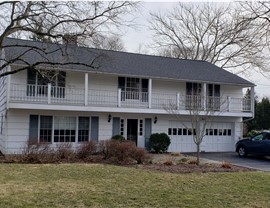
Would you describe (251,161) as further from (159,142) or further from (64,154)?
(64,154)

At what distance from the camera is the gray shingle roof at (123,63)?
70.4 ft

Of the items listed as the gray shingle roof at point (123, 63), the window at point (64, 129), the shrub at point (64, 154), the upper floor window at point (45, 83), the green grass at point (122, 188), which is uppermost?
the gray shingle roof at point (123, 63)

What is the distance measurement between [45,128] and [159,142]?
23.9 feet

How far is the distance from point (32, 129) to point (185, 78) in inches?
423

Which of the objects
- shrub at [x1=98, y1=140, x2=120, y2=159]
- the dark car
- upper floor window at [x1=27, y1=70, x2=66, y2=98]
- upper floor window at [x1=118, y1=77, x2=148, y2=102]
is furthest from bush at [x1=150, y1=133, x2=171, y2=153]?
shrub at [x1=98, y1=140, x2=120, y2=159]

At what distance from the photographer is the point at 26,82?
20.4 m

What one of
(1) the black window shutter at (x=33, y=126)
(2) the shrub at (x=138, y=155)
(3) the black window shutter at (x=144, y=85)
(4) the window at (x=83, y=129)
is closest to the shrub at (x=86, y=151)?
(2) the shrub at (x=138, y=155)

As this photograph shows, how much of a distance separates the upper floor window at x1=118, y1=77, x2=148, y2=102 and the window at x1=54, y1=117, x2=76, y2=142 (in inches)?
149

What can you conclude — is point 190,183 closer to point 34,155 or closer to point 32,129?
point 34,155

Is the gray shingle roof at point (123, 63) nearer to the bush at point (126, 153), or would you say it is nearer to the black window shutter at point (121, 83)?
the black window shutter at point (121, 83)

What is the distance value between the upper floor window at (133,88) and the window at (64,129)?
3.79 meters

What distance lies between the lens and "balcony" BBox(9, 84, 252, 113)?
20016 mm

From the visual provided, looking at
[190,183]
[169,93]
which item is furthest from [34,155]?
[169,93]

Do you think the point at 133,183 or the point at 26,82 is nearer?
the point at 133,183
